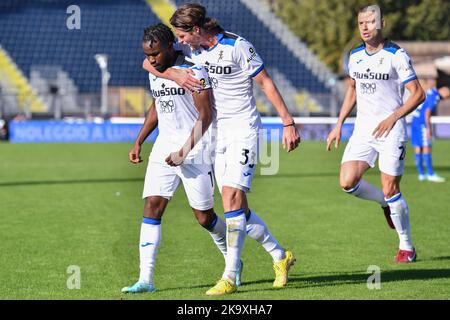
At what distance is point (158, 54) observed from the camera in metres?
7.20

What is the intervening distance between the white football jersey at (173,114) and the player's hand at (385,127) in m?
1.86

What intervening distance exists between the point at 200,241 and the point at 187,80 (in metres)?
3.91

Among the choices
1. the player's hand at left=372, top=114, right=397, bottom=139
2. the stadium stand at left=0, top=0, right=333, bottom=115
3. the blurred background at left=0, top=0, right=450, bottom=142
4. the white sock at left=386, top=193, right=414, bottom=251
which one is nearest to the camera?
the player's hand at left=372, top=114, right=397, bottom=139

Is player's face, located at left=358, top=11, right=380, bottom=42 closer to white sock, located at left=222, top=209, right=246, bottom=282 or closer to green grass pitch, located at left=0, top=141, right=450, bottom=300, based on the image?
green grass pitch, located at left=0, top=141, right=450, bottom=300

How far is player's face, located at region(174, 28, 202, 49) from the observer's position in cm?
729

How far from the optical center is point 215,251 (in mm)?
9930

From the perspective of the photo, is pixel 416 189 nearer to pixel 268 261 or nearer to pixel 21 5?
pixel 268 261

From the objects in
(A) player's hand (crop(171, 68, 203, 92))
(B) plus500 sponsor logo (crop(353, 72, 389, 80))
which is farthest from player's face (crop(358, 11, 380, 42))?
(A) player's hand (crop(171, 68, 203, 92))

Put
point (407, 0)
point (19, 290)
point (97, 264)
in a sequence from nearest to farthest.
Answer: point (19, 290), point (97, 264), point (407, 0)

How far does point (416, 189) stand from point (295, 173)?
4632mm

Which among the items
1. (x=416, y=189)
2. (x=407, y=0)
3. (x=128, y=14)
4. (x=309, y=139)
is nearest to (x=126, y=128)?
(x=309, y=139)

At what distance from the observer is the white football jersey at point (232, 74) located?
7.51m

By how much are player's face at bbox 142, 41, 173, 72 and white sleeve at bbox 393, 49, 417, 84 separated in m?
2.63
